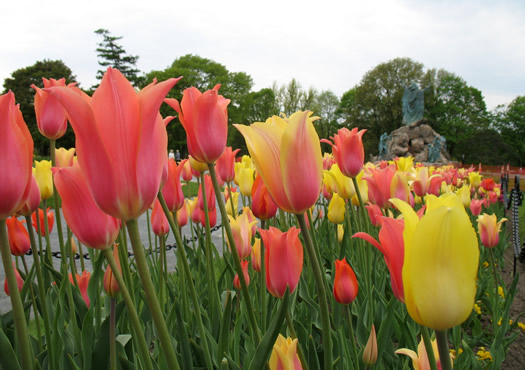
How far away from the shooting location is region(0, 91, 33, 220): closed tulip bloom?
64 centimetres

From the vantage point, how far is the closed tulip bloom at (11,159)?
0.64m

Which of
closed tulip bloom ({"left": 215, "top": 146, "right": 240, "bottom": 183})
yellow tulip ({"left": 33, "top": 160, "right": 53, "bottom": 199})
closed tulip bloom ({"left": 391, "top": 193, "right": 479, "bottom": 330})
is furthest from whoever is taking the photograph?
closed tulip bloom ({"left": 215, "top": 146, "right": 240, "bottom": 183})

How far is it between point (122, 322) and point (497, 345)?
179cm

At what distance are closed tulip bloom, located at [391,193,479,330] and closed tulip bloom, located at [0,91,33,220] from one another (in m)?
0.64

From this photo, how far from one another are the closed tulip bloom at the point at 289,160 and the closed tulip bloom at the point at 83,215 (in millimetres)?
325

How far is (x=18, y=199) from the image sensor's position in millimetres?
657

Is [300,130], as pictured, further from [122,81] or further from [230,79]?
[230,79]

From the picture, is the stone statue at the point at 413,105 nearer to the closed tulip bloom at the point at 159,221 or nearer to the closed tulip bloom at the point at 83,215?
the closed tulip bloom at the point at 159,221

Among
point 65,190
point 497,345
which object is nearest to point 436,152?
point 497,345

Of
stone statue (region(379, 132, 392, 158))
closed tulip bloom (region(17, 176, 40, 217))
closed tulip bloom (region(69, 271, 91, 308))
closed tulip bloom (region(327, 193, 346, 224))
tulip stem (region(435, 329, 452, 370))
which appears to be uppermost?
stone statue (region(379, 132, 392, 158))

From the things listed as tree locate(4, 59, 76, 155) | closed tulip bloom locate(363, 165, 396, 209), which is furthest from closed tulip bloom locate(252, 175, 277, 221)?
tree locate(4, 59, 76, 155)

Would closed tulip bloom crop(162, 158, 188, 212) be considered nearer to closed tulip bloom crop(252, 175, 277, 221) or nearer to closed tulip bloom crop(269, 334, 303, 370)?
closed tulip bloom crop(252, 175, 277, 221)

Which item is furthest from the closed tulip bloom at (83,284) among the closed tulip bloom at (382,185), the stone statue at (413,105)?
the stone statue at (413,105)

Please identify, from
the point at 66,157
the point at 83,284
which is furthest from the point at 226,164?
the point at 83,284
